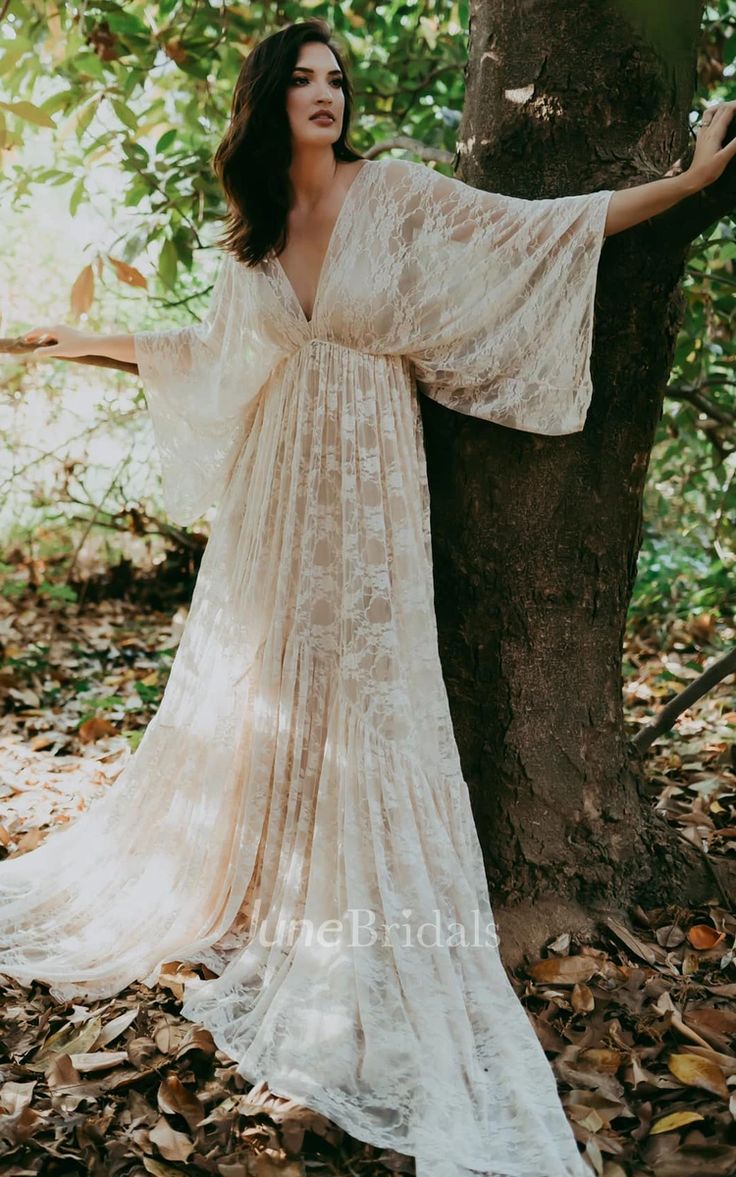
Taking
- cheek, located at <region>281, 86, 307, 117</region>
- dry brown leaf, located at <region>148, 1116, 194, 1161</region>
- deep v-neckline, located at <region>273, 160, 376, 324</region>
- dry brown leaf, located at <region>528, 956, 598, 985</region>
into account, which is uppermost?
cheek, located at <region>281, 86, 307, 117</region>

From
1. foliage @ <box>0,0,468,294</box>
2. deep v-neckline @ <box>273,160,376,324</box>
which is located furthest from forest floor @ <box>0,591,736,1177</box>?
foliage @ <box>0,0,468,294</box>

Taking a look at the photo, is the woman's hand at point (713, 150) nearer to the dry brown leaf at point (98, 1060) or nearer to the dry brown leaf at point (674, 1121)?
the dry brown leaf at point (674, 1121)

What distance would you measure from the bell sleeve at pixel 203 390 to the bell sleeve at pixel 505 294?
409 mm

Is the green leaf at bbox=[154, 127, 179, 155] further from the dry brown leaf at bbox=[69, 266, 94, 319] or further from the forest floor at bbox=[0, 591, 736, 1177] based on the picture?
the forest floor at bbox=[0, 591, 736, 1177]

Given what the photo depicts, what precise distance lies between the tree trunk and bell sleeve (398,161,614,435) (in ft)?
0.40

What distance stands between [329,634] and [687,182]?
1.06m

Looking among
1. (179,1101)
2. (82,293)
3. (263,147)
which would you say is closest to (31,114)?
(263,147)

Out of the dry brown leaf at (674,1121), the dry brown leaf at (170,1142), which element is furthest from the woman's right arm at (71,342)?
the dry brown leaf at (674,1121)

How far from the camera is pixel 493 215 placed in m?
2.03

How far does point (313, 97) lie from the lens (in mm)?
2117

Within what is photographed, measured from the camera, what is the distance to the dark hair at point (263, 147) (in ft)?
6.96

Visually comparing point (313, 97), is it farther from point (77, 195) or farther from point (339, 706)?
point (339, 706)

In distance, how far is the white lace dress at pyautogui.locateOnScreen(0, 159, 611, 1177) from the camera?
189 cm

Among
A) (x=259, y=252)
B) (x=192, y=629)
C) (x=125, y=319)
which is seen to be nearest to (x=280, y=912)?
(x=192, y=629)
